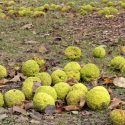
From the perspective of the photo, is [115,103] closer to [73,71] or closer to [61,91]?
[61,91]

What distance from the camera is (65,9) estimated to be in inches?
459

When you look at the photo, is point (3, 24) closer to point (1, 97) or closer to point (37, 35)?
point (37, 35)

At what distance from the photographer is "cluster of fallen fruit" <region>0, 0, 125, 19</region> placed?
11.0 meters

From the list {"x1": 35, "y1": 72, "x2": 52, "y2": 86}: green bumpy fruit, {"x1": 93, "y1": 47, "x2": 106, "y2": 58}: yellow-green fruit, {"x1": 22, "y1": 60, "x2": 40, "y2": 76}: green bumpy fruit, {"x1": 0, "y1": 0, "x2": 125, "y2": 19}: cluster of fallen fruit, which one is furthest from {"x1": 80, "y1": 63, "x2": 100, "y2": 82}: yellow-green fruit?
{"x1": 0, "y1": 0, "x2": 125, "y2": 19}: cluster of fallen fruit

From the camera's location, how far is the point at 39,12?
10914mm

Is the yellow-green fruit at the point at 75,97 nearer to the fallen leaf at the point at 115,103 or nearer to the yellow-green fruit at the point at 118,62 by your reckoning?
the fallen leaf at the point at 115,103

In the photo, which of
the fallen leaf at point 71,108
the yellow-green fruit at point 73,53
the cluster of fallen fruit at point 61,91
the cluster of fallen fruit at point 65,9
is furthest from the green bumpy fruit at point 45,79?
the cluster of fallen fruit at point 65,9

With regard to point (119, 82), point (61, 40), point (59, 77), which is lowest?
point (61, 40)

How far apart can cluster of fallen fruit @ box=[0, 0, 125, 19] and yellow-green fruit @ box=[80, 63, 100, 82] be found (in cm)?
506

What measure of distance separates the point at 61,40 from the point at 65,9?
3497mm

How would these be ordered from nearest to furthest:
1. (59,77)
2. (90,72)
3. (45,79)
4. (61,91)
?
(61,91) → (45,79) → (59,77) → (90,72)

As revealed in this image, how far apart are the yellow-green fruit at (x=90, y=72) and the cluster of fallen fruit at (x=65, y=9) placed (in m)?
5.06

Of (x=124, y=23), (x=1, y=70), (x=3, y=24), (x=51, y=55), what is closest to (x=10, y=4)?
(x=3, y=24)

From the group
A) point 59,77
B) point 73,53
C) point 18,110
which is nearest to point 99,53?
point 73,53
